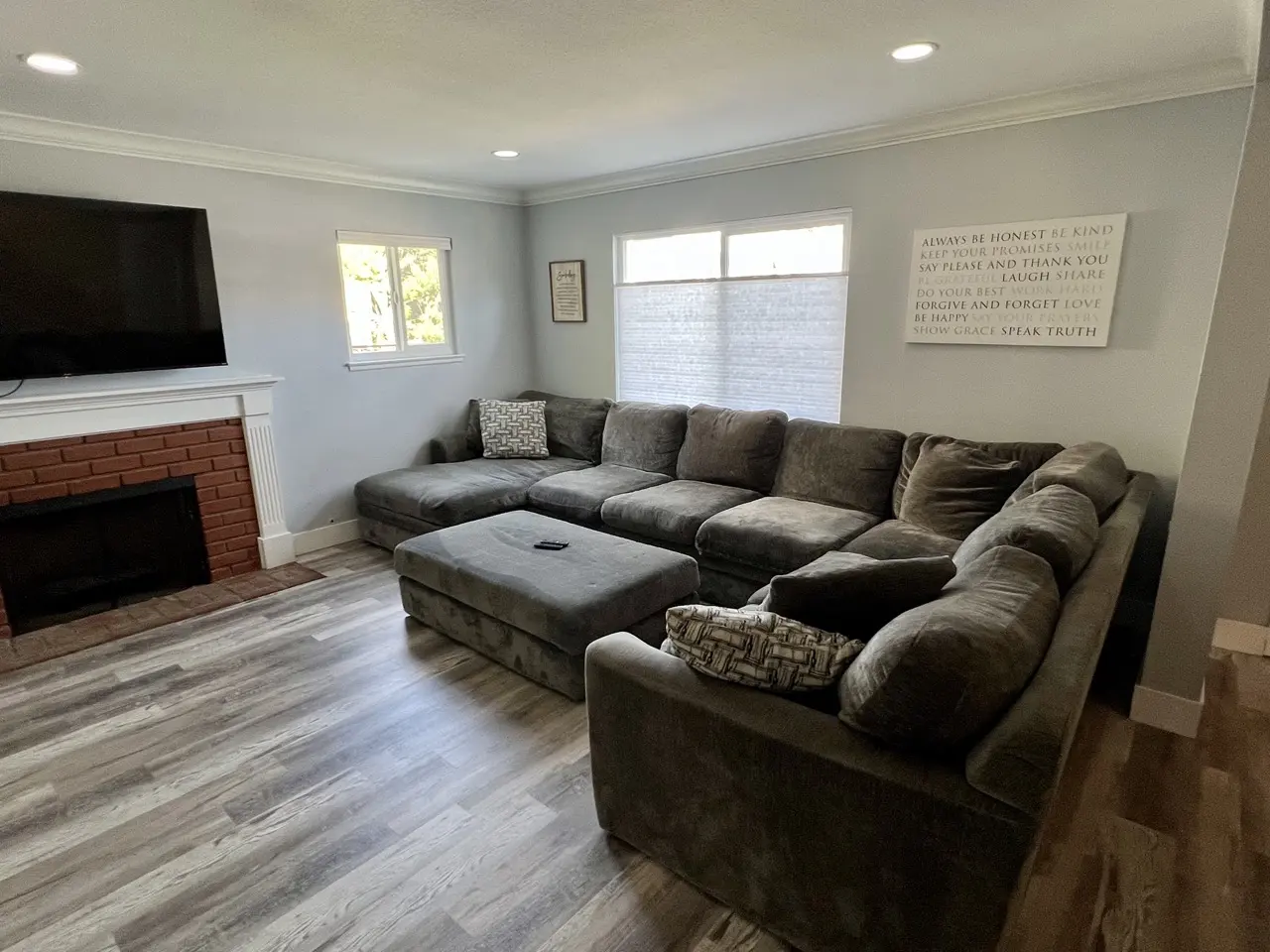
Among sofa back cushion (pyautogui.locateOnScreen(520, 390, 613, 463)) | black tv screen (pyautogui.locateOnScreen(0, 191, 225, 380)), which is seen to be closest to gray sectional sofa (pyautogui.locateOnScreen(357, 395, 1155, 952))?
sofa back cushion (pyautogui.locateOnScreen(520, 390, 613, 463))

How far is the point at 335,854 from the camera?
1.89m

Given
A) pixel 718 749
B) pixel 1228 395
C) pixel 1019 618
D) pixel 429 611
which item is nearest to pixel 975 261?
pixel 1228 395

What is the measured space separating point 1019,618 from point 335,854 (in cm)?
190

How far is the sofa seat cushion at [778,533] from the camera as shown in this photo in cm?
298

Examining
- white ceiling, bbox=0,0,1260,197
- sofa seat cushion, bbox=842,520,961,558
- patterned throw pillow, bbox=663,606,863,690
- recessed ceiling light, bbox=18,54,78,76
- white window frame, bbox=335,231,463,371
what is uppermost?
white ceiling, bbox=0,0,1260,197

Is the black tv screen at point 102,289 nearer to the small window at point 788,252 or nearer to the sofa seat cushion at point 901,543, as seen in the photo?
the small window at point 788,252

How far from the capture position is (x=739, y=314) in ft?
13.7

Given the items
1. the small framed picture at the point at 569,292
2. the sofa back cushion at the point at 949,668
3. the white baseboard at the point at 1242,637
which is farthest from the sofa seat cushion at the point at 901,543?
the small framed picture at the point at 569,292

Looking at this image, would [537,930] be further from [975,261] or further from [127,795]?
[975,261]

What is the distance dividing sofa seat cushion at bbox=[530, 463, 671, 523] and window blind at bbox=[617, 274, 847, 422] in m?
0.75

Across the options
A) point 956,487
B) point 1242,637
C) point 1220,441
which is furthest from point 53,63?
point 1242,637

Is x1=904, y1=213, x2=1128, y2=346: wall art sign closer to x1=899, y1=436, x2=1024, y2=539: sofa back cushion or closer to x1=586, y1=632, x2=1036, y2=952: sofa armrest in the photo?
x1=899, y1=436, x2=1024, y2=539: sofa back cushion

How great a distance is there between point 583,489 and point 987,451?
2129 millimetres

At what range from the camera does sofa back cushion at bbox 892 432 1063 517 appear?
2.96m
